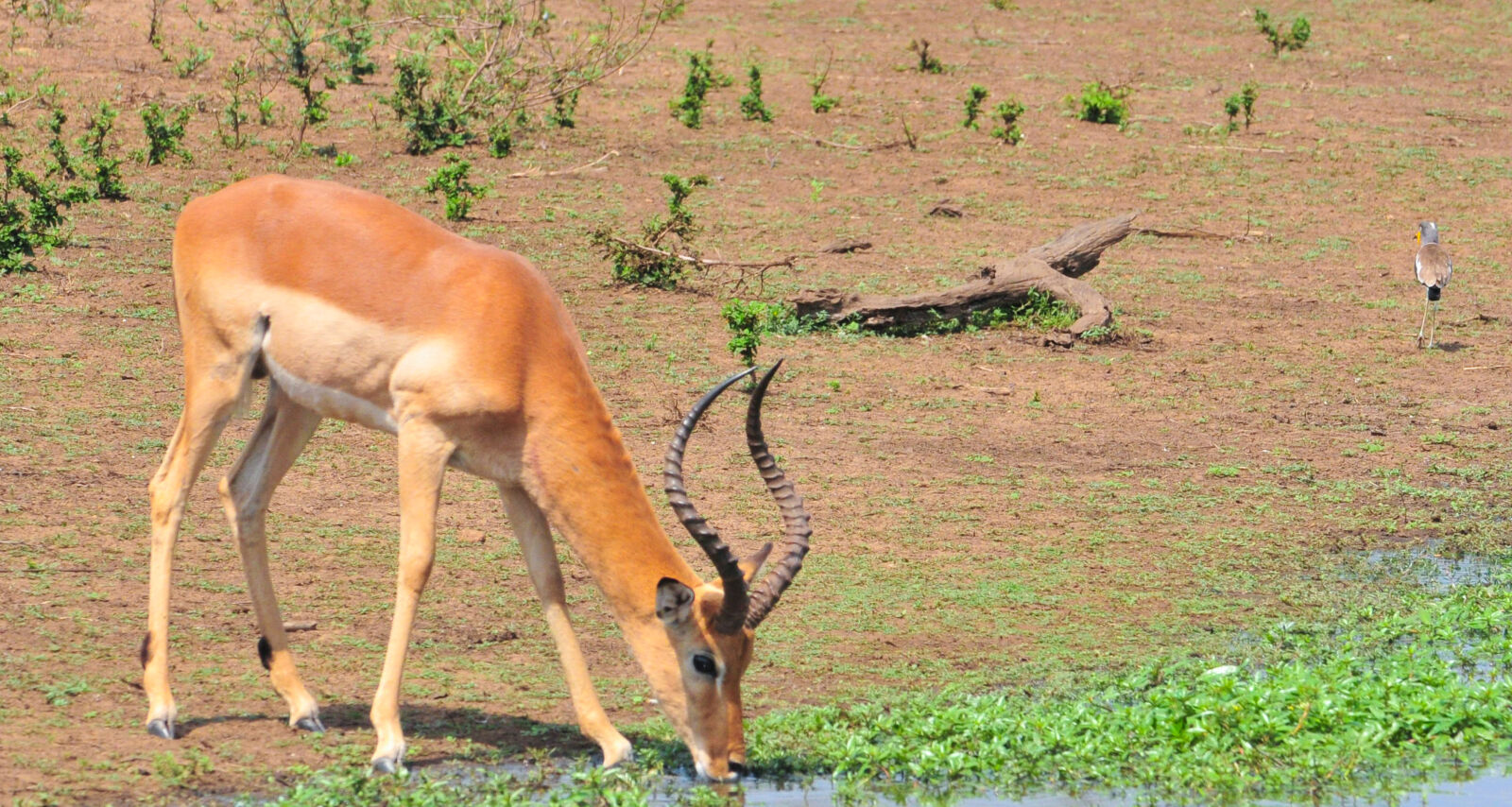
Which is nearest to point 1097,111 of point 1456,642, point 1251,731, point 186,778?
point 1456,642

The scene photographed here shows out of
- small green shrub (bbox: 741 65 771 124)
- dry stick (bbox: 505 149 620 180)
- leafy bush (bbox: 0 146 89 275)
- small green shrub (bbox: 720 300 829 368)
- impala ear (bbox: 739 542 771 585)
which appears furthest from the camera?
small green shrub (bbox: 741 65 771 124)

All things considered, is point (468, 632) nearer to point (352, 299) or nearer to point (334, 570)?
point (334, 570)

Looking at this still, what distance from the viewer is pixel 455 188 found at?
12641 millimetres

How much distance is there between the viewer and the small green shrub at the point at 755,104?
54.0ft

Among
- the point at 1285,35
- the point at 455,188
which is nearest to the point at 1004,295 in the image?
the point at 455,188

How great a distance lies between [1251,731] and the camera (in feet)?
18.8

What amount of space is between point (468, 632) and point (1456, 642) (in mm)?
3707

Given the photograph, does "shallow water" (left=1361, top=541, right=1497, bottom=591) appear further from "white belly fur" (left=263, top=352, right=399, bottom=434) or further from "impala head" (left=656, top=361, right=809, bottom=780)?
"white belly fur" (left=263, top=352, right=399, bottom=434)

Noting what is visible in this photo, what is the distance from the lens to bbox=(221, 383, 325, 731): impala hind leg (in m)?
5.70

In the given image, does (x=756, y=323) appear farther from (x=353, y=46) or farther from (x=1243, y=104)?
(x=1243, y=104)

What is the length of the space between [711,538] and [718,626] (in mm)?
322

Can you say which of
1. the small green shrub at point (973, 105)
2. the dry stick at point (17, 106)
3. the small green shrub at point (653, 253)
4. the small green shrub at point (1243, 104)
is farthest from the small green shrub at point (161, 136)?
the small green shrub at point (1243, 104)

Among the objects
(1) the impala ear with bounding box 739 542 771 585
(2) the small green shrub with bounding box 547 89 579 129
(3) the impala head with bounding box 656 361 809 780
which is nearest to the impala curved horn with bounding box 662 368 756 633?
(3) the impala head with bounding box 656 361 809 780

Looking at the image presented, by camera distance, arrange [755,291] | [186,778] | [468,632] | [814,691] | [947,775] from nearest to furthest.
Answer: [186,778]
[947,775]
[814,691]
[468,632]
[755,291]
